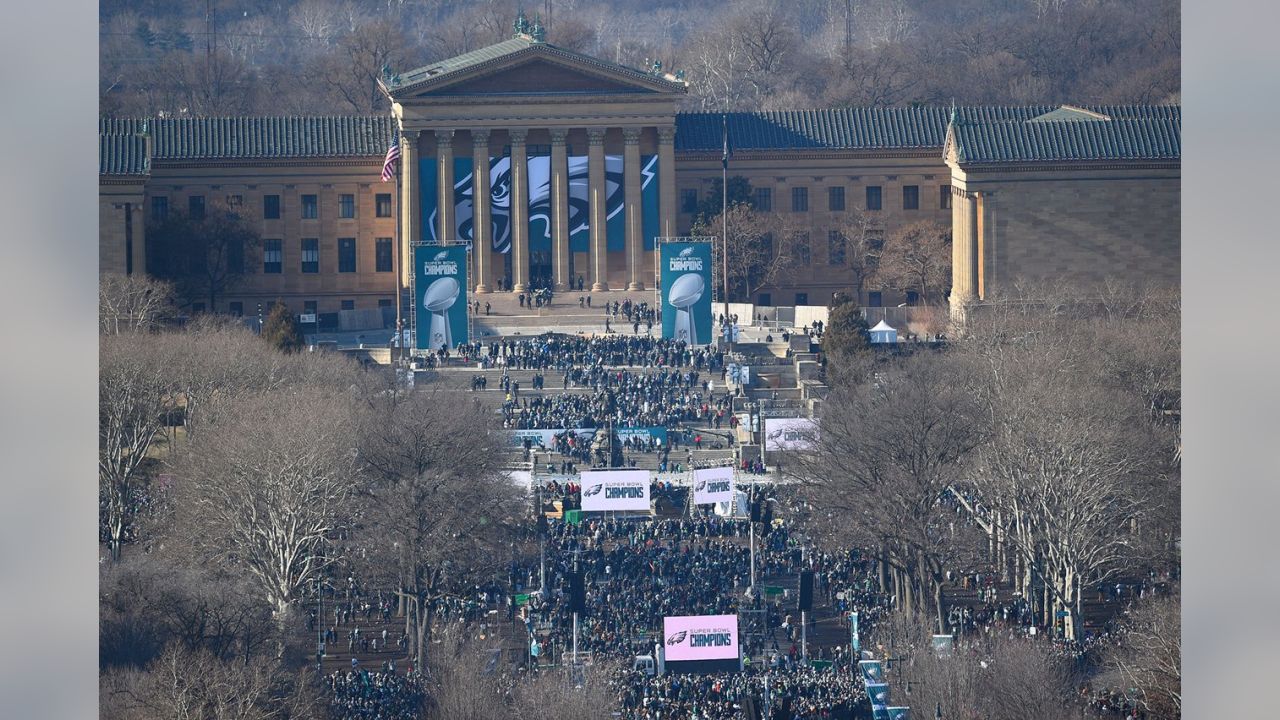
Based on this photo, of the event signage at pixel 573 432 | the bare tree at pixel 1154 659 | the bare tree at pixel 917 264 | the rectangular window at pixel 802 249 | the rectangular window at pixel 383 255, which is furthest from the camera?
the rectangular window at pixel 383 255

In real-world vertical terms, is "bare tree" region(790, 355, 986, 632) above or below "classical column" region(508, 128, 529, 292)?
below

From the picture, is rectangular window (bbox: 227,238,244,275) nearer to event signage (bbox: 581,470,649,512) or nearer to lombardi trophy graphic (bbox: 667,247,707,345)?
lombardi trophy graphic (bbox: 667,247,707,345)

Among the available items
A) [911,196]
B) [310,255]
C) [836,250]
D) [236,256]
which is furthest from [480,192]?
[911,196]

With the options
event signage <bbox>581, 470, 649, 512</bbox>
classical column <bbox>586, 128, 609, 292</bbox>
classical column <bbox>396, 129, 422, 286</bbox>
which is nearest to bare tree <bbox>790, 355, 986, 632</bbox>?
event signage <bbox>581, 470, 649, 512</bbox>

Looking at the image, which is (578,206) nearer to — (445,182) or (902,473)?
(445,182)

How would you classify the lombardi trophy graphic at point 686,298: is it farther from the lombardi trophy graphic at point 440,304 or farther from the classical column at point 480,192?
the classical column at point 480,192

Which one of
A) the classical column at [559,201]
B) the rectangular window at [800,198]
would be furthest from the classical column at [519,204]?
the rectangular window at [800,198]
